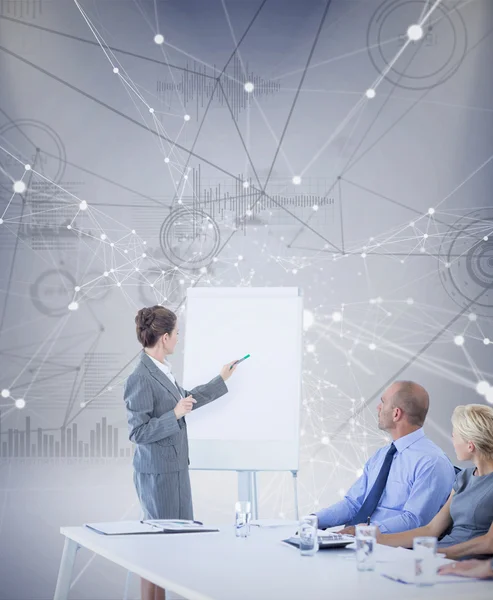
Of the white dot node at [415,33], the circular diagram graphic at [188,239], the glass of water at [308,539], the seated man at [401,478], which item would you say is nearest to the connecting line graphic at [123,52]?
the circular diagram graphic at [188,239]

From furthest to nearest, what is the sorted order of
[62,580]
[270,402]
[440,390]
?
1. [440,390]
2. [270,402]
3. [62,580]

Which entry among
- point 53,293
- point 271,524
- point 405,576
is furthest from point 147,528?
point 53,293

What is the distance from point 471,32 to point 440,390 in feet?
6.90

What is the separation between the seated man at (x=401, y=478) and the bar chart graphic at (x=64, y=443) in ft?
5.62

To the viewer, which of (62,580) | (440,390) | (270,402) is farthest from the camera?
(440,390)

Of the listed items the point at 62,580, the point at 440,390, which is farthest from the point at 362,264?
the point at 62,580

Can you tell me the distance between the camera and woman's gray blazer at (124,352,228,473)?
3.54m

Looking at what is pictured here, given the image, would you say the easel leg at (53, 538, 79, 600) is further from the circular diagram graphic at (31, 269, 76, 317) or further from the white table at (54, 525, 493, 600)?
the circular diagram graphic at (31, 269, 76, 317)

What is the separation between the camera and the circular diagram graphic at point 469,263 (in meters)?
4.77

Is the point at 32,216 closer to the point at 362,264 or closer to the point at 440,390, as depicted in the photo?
the point at 362,264

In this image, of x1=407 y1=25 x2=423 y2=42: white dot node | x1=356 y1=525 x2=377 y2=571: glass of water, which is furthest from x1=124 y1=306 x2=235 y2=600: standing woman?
x1=407 y1=25 x2=423 y2=42: white dot node

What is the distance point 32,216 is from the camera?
4.84 metres

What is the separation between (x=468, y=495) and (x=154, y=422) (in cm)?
137

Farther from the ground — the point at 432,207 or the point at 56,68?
the point at 56,68
